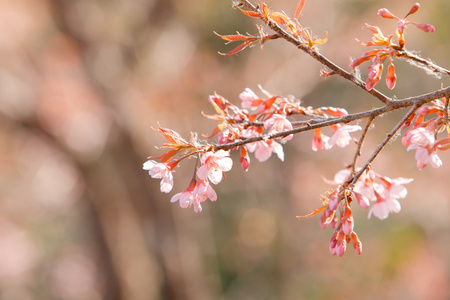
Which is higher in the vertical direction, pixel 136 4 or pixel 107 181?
pixel 136 4

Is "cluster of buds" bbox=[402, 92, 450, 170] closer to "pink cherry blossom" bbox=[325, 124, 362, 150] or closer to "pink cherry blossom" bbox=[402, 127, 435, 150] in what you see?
"pink cherry blossom" bbox=[402, 127, 435, 150]

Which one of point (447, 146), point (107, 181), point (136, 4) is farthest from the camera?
point (136, 4)

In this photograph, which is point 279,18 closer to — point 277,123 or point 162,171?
point 277,123

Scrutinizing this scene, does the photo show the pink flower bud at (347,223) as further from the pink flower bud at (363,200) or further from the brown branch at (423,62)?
the brown branch at (423,62)

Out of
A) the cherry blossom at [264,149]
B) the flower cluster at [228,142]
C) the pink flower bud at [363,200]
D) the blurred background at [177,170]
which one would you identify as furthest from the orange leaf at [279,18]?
the blurred background at [177,170]

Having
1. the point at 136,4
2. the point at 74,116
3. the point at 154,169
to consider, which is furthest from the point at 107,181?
the point at 154,169

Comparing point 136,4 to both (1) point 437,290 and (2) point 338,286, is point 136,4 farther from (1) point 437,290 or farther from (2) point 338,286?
(1) point 437,290
